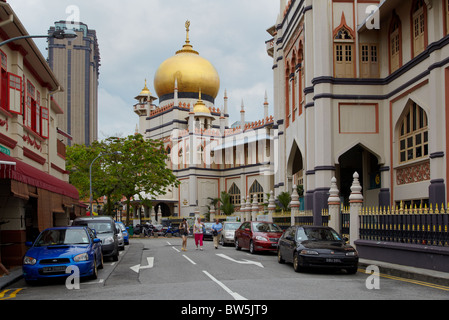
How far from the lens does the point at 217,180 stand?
6378cm

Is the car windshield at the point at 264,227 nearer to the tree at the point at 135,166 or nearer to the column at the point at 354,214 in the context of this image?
the column at the point at 354,214

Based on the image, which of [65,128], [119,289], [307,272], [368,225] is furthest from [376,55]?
[65,128]

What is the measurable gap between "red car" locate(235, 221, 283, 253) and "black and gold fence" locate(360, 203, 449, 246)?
503 centimetres

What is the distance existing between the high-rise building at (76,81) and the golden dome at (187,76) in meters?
70.2

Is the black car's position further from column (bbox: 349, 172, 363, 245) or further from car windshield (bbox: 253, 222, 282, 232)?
car windshield (bbox: 253, 222, 282, 232)

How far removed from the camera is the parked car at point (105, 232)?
19328mm

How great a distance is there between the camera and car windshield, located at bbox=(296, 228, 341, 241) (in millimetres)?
15406

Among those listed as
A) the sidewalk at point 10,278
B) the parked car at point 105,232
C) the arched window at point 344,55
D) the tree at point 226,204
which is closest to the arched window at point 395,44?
the arched window at point 344,55

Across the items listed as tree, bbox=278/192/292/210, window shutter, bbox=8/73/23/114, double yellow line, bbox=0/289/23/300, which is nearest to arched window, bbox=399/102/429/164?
tree, bbox=278/192/292/210

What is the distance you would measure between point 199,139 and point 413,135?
40.3 meters

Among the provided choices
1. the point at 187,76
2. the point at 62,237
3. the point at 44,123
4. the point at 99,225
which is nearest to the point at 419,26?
the point at 99,225

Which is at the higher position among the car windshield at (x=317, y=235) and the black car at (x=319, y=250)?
the car windshield at (x=317, y=235)

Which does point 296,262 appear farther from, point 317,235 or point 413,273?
point 413,273

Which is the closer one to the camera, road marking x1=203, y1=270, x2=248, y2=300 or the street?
road marking x1=203, y1=270, x2=248, y2=300
